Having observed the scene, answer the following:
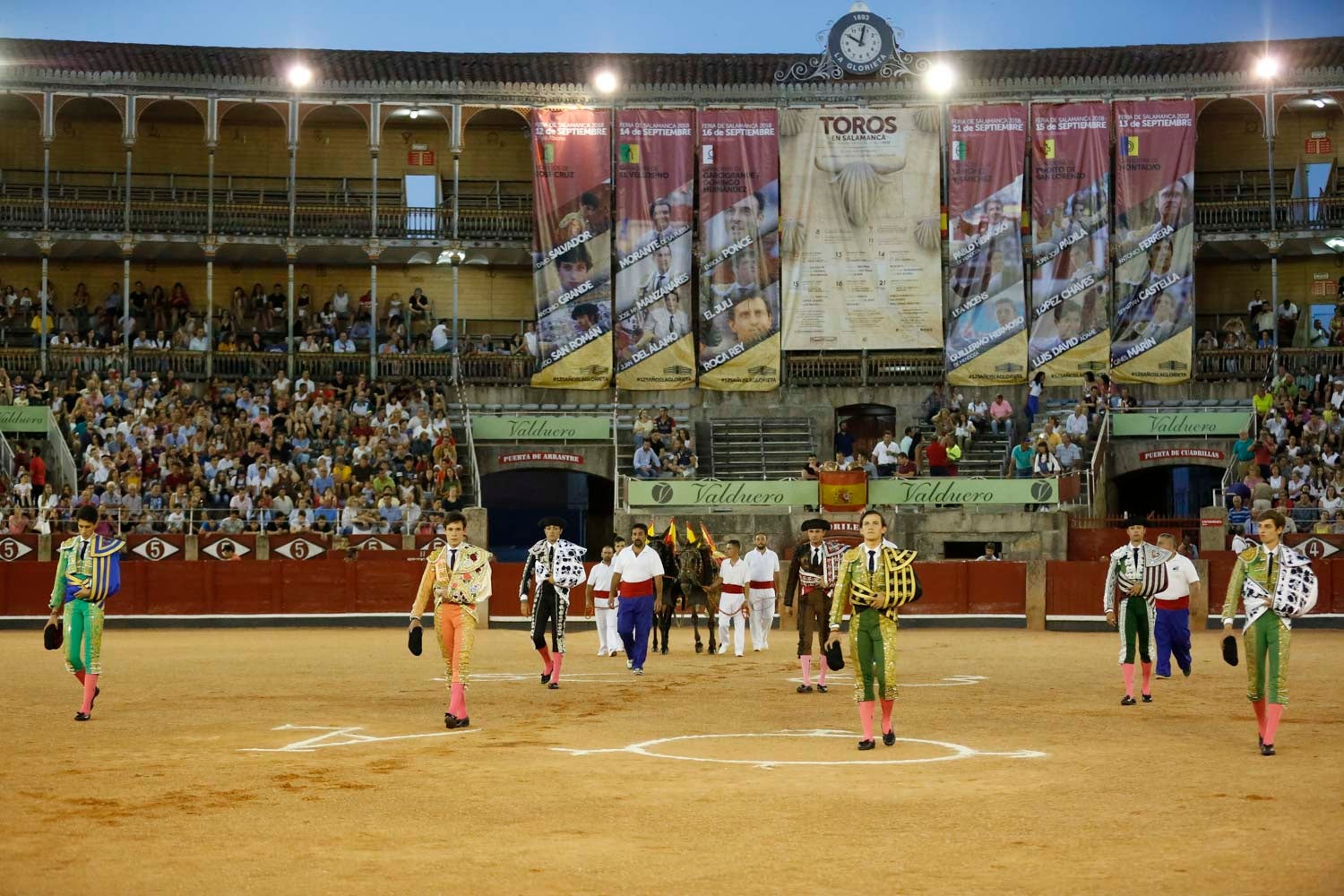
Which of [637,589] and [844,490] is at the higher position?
[844,490]

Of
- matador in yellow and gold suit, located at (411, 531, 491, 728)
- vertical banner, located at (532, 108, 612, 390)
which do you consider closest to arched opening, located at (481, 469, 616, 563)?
vertical banner, located at (532, 108, 612, 390)

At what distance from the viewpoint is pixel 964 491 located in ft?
97.3

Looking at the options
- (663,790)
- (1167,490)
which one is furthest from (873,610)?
(1167,490)

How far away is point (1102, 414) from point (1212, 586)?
7.23 metres

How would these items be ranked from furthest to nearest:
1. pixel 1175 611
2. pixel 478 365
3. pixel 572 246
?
pixel 478 365
pixel 572 246
pixel 1175 611

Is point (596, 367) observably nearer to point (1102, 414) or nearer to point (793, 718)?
point (1102, 414)

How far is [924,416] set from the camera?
115ft

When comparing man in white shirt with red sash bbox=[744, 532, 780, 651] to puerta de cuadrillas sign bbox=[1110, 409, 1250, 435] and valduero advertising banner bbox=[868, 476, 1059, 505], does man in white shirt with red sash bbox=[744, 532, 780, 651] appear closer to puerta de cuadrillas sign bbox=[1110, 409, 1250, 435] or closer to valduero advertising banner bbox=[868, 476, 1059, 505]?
valduero advertising banner bbox=[868, 476, 1059, 505]

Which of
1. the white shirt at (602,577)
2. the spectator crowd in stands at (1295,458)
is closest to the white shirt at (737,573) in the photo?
the white shirt at (602,577)

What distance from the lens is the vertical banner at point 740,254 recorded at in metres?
35.7

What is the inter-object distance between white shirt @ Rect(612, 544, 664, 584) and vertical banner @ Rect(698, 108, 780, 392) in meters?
18.4

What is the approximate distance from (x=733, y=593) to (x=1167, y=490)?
18.0 meters

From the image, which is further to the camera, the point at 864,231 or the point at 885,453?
the point at 864,231

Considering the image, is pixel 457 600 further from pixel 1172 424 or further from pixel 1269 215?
pixel 1269 215
